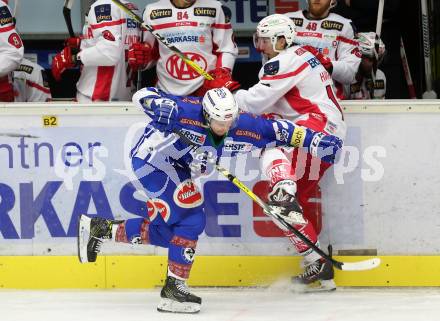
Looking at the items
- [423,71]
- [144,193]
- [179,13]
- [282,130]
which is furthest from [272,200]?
[423,71]

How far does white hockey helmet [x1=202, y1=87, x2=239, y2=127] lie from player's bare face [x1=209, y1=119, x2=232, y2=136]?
17 mm

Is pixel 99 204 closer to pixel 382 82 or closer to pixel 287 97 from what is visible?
pixel 287 97

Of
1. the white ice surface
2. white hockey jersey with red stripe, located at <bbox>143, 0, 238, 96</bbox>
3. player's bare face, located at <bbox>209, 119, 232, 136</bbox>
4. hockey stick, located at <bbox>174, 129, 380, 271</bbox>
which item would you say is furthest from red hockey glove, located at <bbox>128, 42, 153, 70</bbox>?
the white ice surface

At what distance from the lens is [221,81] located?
6.75 meters

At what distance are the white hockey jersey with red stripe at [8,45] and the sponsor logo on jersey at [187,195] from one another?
1.55m

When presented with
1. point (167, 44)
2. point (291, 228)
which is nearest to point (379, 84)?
point (167, 44)

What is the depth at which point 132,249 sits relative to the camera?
668 centimetres

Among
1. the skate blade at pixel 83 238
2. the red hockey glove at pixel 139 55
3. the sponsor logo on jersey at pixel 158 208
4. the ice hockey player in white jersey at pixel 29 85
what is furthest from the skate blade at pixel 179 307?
the ice hockey player in white jersey at pixel 29 85

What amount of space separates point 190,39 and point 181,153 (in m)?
1.06

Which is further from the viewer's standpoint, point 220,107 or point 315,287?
point 315,287

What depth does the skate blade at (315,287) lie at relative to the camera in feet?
21.4

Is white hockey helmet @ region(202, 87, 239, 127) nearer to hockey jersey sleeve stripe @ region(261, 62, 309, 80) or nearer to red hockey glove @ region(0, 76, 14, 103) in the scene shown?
hockey jersey sleeve stripe @ region(261, 62, 309, 80)

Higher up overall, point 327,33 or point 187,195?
point 327,33

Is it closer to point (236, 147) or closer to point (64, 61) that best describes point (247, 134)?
point (236, 147)
